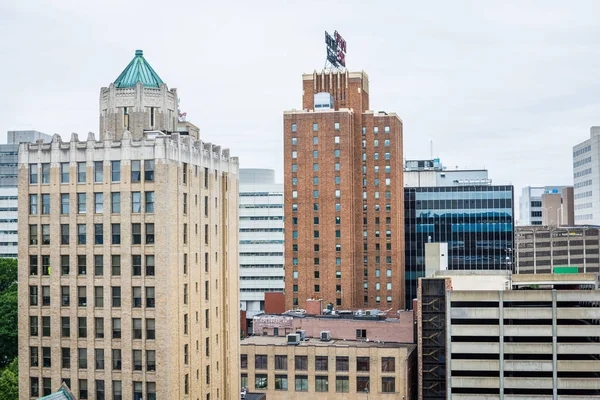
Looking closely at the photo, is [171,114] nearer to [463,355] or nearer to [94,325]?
[94,325]

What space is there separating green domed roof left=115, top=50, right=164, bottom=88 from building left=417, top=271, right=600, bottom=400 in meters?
58.6

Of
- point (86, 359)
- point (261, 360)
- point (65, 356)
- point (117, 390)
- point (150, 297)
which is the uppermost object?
point (150, 297)

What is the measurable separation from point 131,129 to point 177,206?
34.6 ft

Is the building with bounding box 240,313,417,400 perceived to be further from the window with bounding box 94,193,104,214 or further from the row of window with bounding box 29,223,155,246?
the window with bounding box 94,193,104,214

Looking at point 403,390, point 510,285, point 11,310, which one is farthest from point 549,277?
point 11,310

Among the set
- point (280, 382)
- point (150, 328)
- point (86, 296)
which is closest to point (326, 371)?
point (280, 382)

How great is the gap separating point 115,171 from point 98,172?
5.74 feet

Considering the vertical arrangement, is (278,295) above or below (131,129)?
below

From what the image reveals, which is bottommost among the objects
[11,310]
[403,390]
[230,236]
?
[403,390]

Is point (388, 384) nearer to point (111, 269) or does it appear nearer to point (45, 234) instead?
point (111, 269)

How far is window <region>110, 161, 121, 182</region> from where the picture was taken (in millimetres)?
76938

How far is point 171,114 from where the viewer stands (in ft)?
279

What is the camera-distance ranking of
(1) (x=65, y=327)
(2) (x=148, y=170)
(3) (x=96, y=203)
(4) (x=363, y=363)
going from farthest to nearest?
(4) (x=363, y=363)
(1) (x=65, y=327)
(3) (x=96, y=203)
(2) (x=148, y=170)

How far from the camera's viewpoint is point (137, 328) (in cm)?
7650
